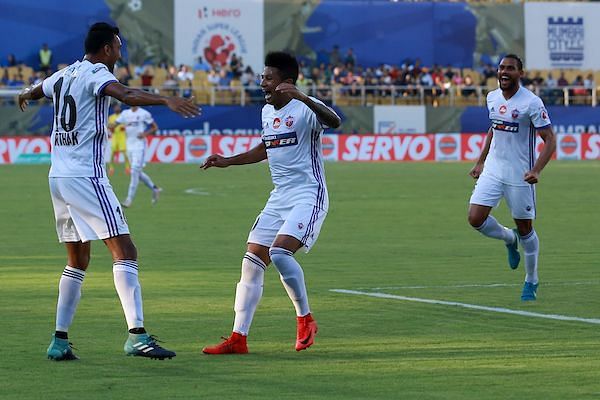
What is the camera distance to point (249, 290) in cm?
1050

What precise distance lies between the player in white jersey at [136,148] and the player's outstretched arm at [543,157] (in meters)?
16.0

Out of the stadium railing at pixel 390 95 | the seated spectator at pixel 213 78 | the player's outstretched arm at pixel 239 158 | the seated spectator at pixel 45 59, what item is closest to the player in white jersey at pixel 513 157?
the player's outstretched arm at pixel 239 158

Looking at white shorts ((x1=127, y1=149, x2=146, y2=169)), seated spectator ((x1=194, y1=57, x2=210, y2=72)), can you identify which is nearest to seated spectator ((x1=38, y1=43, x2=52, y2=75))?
seated spectator ((x1=194, y1=57, x2=210, y2=72))

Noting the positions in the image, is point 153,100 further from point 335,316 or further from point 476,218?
point 476,218

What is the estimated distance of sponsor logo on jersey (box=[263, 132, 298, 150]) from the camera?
423 inches

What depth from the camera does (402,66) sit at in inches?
2356

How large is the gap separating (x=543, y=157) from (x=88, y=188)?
17.4ft

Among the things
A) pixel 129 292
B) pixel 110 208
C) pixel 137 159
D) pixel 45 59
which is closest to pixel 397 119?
pixel 45 59

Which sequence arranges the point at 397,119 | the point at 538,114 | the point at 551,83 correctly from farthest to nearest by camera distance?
1. the point at 551,83
2. the point at 397,119
3. the point at 538,114

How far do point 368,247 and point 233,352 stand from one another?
9.88 meters

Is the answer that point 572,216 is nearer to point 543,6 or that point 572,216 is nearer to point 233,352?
point 233,352

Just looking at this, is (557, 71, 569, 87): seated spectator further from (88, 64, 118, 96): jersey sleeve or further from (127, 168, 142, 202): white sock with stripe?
(88, 64, 118, 96): jersey sleeve

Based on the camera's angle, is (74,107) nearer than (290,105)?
Yes

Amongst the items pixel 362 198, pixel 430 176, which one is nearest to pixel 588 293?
pixel 362 198
